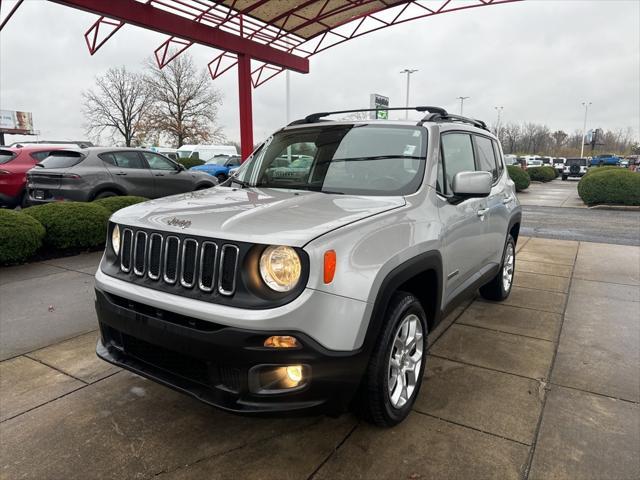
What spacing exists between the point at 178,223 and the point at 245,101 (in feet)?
42.7

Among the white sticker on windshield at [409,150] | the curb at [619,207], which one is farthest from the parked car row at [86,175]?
the curb at [619,207]

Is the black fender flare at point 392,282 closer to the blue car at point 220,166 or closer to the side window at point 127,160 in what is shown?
the side window at point 127,160

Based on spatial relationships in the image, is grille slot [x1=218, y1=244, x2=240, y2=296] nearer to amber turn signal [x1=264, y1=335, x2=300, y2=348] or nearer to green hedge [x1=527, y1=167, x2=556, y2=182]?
amber turn signal [x1=264, y1=335, x2=300, y2=348]

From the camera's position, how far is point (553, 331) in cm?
436

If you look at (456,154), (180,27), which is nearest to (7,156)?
(180,27)

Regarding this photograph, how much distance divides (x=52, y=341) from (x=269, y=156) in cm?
245

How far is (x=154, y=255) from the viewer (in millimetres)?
2498

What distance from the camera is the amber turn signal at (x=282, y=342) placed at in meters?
2.08

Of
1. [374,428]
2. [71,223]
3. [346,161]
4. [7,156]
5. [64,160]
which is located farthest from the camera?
[7,156]

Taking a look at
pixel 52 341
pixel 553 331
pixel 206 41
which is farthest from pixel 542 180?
pixel 52 341

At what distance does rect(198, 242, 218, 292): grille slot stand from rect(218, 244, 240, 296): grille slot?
0.15 feet

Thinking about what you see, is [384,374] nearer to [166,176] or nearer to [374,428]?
[374,428]

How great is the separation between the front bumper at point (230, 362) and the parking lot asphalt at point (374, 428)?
447 mm

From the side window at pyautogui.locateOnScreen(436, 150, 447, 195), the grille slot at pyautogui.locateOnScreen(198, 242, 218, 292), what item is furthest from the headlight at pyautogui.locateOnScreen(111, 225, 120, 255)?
the side window at pyautogui.locateOnScreen(436, 150, 447, 195)
